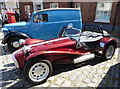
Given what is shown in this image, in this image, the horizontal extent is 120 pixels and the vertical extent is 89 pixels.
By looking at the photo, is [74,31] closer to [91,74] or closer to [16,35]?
[91,74]

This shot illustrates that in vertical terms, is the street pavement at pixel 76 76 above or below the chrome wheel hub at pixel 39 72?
below

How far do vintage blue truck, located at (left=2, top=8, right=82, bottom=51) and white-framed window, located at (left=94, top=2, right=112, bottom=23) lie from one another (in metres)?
5.65

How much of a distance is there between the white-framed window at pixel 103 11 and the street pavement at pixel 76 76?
7404 mm

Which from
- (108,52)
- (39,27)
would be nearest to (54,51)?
(108,52)

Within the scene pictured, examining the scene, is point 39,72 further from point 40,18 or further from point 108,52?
point 40,18

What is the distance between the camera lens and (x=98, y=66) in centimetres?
367

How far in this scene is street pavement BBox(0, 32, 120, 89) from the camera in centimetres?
279

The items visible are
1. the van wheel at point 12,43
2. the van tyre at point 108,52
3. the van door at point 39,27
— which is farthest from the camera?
the van door at point 39,27

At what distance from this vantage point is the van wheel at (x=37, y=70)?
8.48 ft

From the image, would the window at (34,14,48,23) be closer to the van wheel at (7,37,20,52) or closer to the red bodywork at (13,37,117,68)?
the van wheel at (7,37,20,52)

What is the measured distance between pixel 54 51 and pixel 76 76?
105cm

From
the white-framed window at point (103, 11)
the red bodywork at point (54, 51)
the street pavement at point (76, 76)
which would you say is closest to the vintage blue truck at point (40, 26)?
the street pavement at point (76, 76)

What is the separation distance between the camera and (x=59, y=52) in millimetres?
2926

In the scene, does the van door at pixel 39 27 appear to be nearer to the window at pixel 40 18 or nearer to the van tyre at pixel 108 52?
the window at pixel 40 18
